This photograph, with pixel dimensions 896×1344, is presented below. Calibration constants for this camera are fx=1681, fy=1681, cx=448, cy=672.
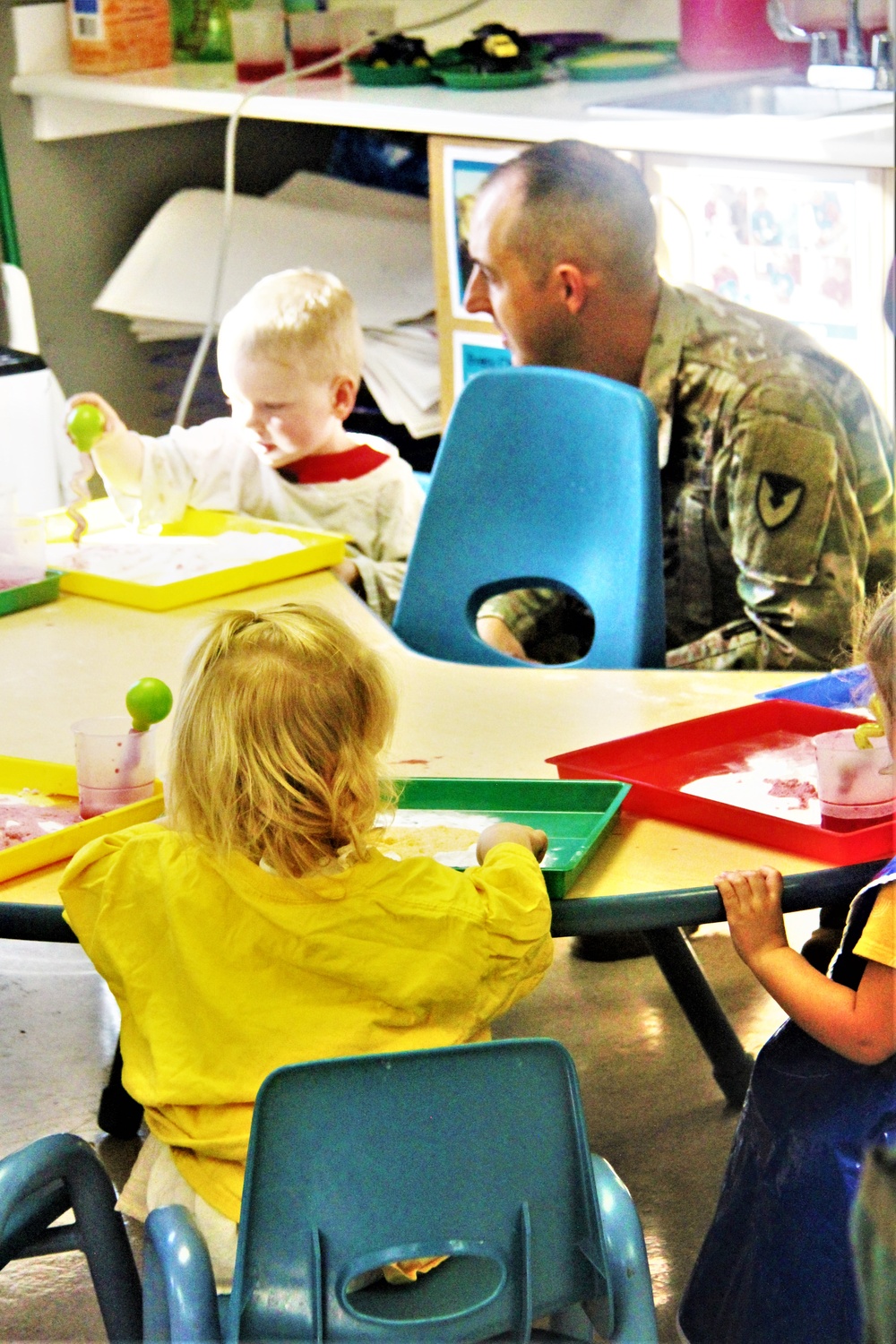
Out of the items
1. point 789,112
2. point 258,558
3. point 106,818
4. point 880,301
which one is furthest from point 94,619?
point 789,112

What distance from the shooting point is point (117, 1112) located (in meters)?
1.76

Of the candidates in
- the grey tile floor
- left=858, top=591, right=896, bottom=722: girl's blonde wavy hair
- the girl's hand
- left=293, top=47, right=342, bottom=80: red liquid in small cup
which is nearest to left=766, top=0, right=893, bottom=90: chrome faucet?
left=293, top=47, right=342, bottom=80: red liquid in small cup

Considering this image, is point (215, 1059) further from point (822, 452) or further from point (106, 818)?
point (822, 452)

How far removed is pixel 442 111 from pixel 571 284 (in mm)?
607

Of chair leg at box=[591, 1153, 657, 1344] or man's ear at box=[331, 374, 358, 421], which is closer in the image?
chair leg at box=[591, 1153, 657, 1344]

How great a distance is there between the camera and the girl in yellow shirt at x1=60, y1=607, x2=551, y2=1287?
1021mm

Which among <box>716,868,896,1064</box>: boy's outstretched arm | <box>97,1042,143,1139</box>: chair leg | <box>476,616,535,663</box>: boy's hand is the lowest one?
<box>97,1042,143,1139</box>: chair leg

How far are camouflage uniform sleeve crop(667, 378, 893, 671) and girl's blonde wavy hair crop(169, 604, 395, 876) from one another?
0.85 metres

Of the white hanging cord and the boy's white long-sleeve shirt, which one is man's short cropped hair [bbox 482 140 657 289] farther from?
the white hanging cord

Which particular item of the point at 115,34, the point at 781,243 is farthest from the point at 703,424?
the point at 115,34

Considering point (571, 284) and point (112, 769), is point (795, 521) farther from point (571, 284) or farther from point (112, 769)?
point (112, 769)

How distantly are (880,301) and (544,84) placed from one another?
0.82m

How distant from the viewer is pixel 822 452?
186cm

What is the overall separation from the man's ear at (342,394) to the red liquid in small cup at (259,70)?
3.38 feet
